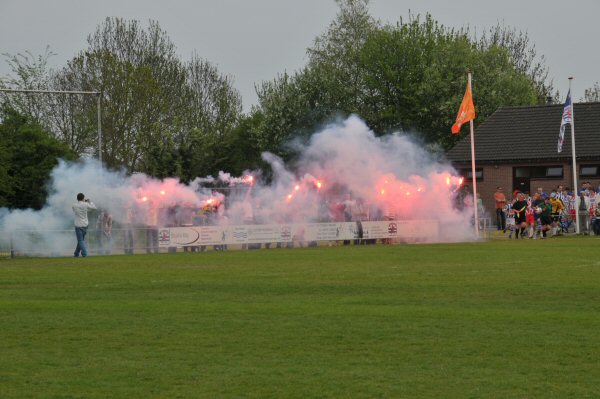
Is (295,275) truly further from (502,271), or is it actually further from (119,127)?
(119,127)

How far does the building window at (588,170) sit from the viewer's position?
→ 5841 centimetres

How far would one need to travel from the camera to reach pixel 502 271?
23.2 metres

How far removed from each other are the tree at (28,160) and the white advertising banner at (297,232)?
1648cm

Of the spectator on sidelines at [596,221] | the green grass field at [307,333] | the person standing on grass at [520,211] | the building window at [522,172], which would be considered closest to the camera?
the green grass field at [307,333]

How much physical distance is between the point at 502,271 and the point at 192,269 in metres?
7.62

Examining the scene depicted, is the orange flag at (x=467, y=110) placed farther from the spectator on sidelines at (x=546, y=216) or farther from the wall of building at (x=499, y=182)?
the wall of building at (x=499, y=182)

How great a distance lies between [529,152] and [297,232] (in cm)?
2617

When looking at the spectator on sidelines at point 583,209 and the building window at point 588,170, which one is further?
the building window at point 588,170

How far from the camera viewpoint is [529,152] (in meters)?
61.5

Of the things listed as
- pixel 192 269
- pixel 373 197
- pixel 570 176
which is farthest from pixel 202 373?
pixel 570 176

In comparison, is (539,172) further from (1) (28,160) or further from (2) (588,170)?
(1) (28,160)

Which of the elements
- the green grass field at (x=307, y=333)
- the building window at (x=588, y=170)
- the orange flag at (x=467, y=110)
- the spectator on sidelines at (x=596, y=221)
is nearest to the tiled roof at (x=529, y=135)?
the building window at (x=588, y=170)

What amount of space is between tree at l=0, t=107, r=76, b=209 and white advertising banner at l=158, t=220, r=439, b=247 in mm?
16479

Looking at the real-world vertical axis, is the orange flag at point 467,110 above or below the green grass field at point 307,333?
above
